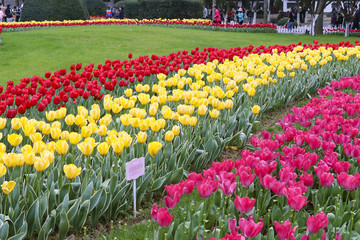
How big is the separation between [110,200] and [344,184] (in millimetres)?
1672

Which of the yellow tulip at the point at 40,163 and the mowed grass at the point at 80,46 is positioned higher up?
the mowed grass at the point at 80,46

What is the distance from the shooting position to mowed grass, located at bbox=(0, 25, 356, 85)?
38.5 ft

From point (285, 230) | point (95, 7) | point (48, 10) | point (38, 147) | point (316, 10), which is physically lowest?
point (285, 230)

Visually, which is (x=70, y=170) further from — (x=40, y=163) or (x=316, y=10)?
(x=316, y=10)

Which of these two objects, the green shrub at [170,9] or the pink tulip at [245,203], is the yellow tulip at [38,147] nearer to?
the pink tulip at [245,203]

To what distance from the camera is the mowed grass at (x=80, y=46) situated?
462 inches

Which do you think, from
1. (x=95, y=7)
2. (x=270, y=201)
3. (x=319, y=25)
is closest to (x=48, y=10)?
(x=95, y=7)

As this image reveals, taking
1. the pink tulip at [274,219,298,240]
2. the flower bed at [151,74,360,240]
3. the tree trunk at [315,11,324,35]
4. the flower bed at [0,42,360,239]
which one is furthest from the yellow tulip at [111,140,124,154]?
the tree trunk at [315,11,324,35]

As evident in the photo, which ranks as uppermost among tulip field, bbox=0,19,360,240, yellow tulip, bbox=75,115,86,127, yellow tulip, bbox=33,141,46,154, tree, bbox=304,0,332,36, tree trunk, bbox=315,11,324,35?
tree, bbox=304,0,332,36

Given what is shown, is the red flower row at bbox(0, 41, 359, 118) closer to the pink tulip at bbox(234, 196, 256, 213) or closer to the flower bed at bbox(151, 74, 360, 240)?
the flower bed at bbox(151, 74, 360, 240)

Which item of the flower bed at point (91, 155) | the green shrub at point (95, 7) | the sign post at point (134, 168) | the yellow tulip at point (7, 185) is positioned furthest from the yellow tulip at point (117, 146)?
the green shrub at point (95, 7)

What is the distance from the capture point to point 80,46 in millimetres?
14789

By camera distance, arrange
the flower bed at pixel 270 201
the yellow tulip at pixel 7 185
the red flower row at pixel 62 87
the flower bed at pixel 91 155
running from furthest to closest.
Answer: the red flower row at pixel 62 87, the flower bed at pixel 91 155, the yellow tulip at pixel 7 185, the flower bed at pixel 270 201

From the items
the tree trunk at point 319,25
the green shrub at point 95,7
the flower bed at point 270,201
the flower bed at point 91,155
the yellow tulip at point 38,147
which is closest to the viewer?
the flower bed at point 270,201
